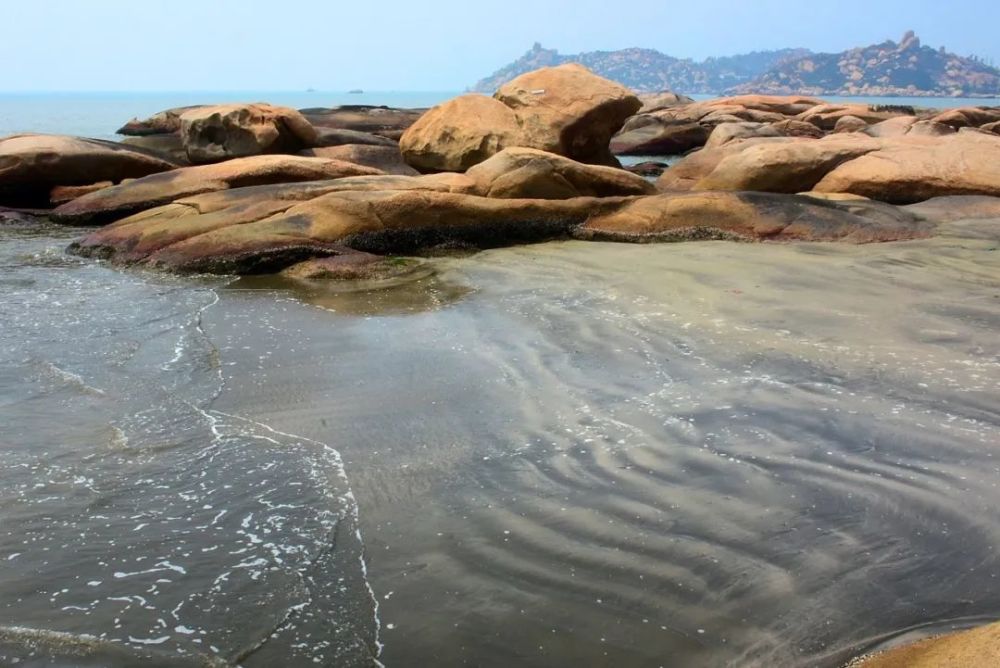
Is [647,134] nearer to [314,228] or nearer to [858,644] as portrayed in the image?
[314,228]

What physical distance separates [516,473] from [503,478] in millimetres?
76

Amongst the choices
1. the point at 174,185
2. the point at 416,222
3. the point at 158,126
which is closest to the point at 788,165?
the point at 416,222

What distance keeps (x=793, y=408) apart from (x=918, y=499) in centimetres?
104

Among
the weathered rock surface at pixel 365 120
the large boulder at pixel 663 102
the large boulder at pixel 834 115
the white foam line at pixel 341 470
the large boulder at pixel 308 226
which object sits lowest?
the white foam line at pixel 341 470

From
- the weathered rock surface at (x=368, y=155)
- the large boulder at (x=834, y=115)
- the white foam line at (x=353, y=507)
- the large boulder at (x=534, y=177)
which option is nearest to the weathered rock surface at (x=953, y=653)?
the white foam line at (x=353, y=507)

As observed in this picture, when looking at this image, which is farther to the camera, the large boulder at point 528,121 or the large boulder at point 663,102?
the large boulder at point 663,102

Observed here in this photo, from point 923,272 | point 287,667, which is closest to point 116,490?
point 287,667

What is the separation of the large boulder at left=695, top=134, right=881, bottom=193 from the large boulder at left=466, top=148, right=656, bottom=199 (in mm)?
2414

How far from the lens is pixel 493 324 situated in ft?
20.2

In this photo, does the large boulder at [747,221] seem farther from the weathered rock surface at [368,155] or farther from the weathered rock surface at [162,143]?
the weathered rock surface at [162,143]

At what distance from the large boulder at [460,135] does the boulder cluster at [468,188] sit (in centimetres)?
2

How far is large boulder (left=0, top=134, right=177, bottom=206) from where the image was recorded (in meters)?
12.9

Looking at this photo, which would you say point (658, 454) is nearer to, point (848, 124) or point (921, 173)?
→ point (921, 173)

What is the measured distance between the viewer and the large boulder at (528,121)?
42.1ft
